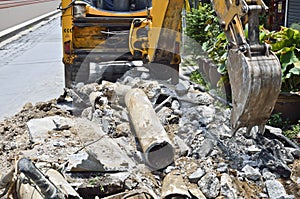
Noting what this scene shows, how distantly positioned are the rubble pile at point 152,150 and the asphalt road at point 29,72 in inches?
74.2

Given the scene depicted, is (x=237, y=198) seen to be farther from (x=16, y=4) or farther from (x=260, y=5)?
(x=16, y=4)

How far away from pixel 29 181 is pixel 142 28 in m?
4.20

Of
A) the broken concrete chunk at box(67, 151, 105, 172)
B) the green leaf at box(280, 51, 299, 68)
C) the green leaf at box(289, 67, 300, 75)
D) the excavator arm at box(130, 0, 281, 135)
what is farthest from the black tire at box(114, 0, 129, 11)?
the broken concrete chunk at box(67, 151, 105, 172)

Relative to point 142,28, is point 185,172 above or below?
below

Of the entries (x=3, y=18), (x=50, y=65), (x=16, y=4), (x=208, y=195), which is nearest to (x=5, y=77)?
(x=50, y=65)

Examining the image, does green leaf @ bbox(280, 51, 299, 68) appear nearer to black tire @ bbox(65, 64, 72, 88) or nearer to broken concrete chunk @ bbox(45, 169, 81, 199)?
black tire @ bbox(65, 64, 72, 88)

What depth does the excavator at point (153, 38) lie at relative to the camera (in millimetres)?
4133

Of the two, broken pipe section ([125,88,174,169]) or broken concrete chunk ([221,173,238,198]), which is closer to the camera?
broken concrete chunk ([221,173,238,198])

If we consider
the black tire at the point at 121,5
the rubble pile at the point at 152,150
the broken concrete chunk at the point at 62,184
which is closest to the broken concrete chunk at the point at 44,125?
the rubble pile at the point at 152,150

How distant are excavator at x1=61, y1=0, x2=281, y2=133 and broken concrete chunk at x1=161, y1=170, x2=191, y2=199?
0.69m

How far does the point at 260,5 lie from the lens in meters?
4.13

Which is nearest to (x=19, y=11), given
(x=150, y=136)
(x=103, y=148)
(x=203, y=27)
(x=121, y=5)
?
(x=203, y=27)

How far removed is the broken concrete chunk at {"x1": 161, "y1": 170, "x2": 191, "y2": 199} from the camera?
3.90 meters

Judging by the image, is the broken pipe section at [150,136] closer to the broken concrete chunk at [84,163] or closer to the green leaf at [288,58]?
the broken concrete chunk at [84,163]
